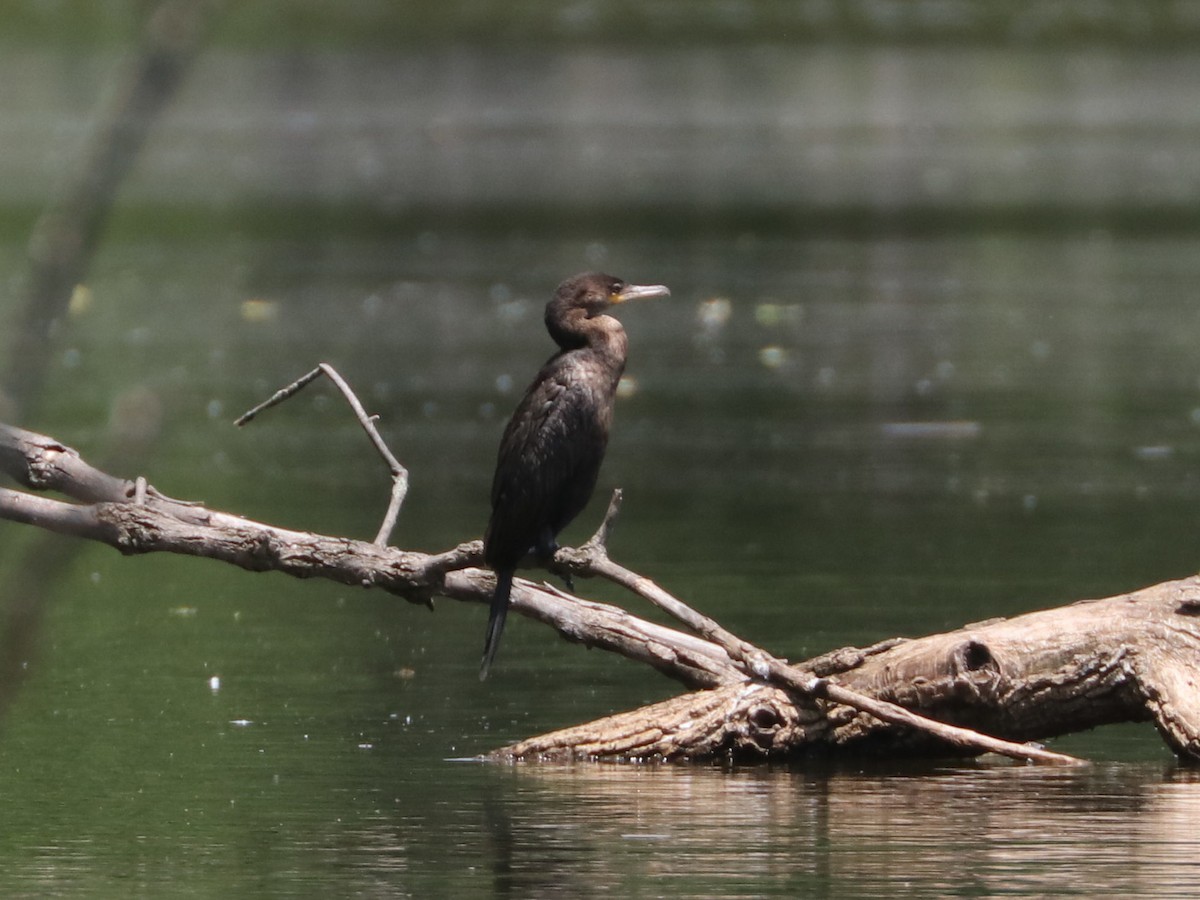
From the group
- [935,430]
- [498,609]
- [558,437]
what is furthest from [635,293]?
[935,430]

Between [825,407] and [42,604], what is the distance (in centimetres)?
1290

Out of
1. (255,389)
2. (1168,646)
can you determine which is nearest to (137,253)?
(255,389)

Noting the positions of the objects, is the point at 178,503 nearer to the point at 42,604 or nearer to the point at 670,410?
the point at 42,604

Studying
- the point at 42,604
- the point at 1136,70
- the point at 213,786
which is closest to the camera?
the point at 42,604

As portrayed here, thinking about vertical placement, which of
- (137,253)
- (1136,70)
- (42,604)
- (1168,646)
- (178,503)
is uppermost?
(1136,70)

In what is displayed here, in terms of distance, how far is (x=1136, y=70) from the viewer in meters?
60.4

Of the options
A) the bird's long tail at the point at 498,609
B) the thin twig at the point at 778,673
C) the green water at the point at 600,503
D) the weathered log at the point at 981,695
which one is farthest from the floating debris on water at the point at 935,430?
the bird's long tail at the point at 498,609

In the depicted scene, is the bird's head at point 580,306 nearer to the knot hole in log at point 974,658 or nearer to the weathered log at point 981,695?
the weathered log at point 981,695

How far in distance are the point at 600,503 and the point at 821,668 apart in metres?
5.12

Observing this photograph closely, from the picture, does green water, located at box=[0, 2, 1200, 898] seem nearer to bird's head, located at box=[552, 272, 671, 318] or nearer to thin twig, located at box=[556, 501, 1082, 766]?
thin twig, located at box=[556, 501, 1082, 766]

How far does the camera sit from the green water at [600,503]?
491 centimetres

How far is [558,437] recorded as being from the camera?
610cm

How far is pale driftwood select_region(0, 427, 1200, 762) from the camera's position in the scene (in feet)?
19.3

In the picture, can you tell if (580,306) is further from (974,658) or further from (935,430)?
(935,430)
